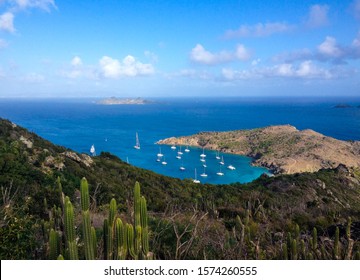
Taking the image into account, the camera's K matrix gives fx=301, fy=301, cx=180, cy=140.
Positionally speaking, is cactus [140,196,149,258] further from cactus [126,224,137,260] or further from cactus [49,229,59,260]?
cactus [49,229,59,260]

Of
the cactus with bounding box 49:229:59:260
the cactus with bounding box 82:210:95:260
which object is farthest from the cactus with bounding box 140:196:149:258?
the cactus with bounding box 49:229:59:260

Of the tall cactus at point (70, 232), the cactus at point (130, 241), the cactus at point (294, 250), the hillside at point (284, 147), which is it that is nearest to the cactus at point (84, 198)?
the tall cactus at point (70, 232)

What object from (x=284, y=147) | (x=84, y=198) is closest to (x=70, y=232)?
(x=84, y=198)

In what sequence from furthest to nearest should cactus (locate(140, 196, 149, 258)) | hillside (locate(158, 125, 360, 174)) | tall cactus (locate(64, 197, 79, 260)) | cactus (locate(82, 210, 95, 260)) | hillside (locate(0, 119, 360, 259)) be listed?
1. hillside (locate(158, 125, 360, 174))
2. hillside (locate(0, 119, 360, 259))
3. cactus (locate(140, 196, 149, 258))
4. cactus (locate(82, 210, 95, 260))
5. tall cactus (locate(64, 197, 79, 260))

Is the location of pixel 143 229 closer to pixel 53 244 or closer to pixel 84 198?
pixel 84 198

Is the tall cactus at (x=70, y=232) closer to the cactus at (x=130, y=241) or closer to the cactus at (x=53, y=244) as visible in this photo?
the cactus at (x=53, y=244)
